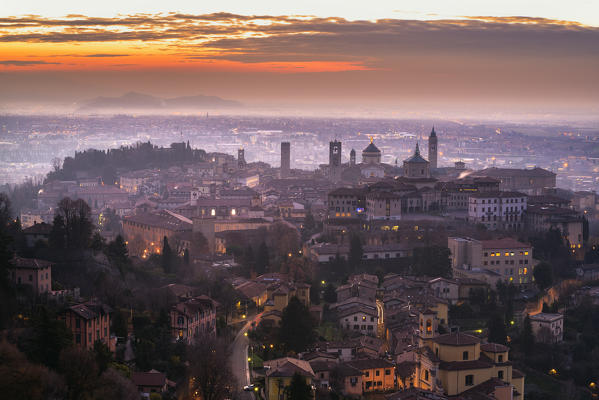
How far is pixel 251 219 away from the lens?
1240 inches

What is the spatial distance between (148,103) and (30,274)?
68.6 m

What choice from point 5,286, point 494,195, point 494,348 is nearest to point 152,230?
point 494,195

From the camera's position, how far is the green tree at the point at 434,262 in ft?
81.4

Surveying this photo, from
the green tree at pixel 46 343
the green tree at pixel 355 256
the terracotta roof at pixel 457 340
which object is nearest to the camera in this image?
the green tree at pixel 46 343

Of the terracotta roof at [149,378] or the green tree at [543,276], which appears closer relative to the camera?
the terracotta roof at [149,378]

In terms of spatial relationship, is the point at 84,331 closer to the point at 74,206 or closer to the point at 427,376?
the point at 427,376

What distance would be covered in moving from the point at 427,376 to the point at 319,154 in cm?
6482

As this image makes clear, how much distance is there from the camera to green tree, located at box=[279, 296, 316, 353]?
1809 cm

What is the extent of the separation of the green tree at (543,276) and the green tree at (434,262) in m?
2.19

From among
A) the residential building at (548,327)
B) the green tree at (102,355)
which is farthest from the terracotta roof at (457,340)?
the green tree at (102,355)

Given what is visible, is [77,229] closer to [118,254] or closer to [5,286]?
[118,254]

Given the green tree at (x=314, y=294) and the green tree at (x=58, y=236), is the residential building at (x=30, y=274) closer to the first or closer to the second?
the green tree at (x=58, y=236)

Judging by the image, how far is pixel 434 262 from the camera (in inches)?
980

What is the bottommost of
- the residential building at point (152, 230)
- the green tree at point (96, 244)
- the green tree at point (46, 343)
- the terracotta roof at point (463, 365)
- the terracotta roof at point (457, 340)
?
the residential building at point (152, 230)
